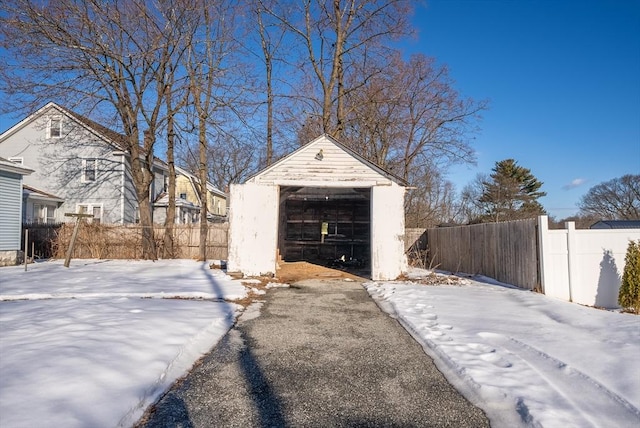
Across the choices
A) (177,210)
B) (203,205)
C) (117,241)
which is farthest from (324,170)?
(177,210)

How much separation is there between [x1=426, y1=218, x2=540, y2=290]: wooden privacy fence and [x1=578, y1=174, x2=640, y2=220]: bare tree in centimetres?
4458

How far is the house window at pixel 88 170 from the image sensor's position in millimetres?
23781

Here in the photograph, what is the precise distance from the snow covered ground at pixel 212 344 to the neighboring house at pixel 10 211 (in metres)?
7.71

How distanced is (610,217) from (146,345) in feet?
195

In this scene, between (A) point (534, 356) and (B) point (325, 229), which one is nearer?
(A) point (534, 356)

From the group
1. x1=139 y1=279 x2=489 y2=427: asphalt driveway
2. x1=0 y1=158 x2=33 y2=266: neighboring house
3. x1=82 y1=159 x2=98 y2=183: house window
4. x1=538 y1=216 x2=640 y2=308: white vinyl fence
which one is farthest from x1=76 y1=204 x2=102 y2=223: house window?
Result: x1=538 y1=216 x2=640 y2=308: white vinyl fence

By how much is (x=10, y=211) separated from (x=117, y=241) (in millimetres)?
4175

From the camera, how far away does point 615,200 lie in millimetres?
50094

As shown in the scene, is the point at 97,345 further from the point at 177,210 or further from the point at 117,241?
the point at 177,210

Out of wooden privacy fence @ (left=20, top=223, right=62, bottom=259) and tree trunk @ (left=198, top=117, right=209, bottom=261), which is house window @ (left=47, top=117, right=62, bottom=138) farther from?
tree trunk @ (left=198, top=117, right=209, bottom=261)

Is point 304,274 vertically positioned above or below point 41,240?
below

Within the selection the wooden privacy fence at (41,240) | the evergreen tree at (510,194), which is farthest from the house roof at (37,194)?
the evergreen tree at (510,194)

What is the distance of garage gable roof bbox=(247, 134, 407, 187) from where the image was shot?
11836 mm

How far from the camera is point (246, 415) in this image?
314 centimetres
